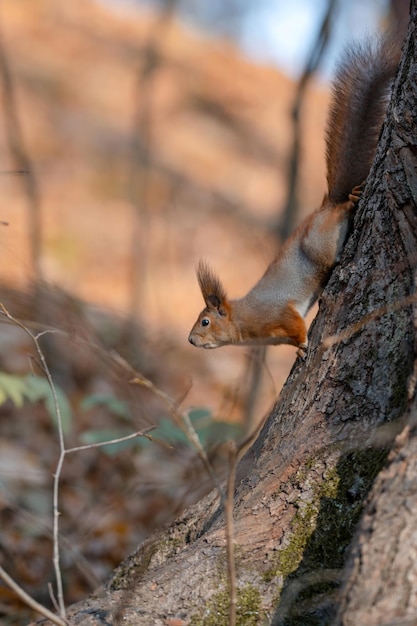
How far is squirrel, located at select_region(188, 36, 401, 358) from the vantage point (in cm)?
212

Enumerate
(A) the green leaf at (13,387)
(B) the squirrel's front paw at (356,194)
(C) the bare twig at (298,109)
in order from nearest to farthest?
(B) the squirrel's front paw at (356,194) < (A) the green leaf at (13,387) < (C) the bare twig at (298,109)

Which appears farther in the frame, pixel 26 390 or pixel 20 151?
pixel 20 151

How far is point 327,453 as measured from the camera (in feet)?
5.78

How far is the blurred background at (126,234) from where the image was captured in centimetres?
319

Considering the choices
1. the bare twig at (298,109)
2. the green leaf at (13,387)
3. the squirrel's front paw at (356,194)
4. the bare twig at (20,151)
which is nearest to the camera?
the squirrel's front paw at (356,194)

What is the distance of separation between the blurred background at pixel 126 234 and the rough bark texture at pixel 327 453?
Answer: 0.20 m

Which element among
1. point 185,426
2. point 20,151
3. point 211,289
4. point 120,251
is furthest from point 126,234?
point 185,426

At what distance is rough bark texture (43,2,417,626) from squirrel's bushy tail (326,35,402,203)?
31 cm

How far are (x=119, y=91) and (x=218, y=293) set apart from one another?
31.2ft

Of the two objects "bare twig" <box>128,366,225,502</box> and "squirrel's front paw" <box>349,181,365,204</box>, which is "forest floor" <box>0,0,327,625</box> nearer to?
"bare twig" <box>128,366,225,502</box>

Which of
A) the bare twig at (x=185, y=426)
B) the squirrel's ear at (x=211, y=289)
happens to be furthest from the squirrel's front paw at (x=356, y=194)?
the bare twig at (x=185, y=426)

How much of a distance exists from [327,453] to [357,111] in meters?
1.03

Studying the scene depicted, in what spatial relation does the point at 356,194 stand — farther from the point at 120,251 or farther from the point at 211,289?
the point at 120,251

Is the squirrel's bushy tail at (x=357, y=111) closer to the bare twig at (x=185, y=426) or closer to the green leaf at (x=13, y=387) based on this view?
the bare twig at (x=185, y=426)
